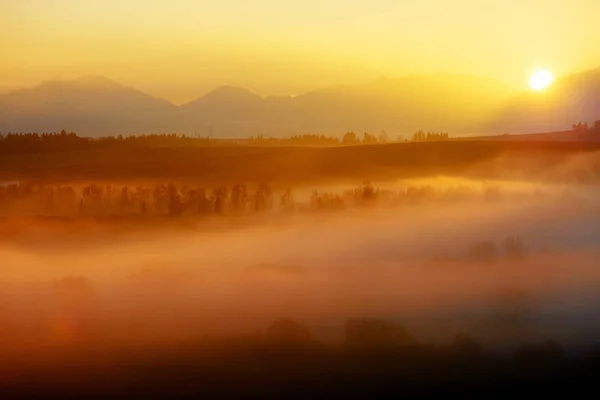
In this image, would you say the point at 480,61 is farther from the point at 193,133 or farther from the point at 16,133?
the point at 16,133

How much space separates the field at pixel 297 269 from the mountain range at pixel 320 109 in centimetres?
8

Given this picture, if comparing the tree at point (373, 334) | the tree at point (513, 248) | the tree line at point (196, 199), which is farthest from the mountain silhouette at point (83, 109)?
the tree at point (513, 248)

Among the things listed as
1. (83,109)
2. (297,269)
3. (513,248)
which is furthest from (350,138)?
(83,109)

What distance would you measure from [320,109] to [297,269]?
58 centimetres

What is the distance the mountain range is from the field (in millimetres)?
84

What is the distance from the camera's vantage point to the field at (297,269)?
2154 mm

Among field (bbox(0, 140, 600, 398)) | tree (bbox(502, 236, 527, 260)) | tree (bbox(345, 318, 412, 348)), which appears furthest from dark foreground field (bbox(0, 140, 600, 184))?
tree (bbox(345, 318, 412, 348))

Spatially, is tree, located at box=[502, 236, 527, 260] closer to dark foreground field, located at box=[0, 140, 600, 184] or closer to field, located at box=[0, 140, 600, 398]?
field, located at box=[0, 140, 600, 398]

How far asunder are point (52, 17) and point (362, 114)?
1125mm

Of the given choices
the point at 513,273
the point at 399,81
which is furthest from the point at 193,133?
the point at 513,273

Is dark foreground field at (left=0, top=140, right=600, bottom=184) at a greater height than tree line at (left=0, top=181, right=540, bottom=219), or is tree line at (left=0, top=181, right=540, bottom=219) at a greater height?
dark foreground field at (left=0, top=140, right=600, bottom=184)

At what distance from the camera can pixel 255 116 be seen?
2.36m

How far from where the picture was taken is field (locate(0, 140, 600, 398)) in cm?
215

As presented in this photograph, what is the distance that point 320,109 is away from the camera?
7.75ft
